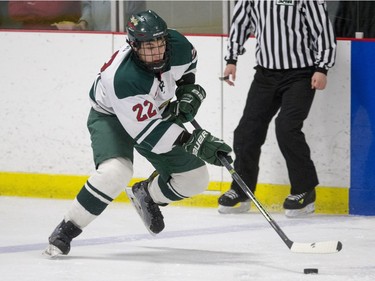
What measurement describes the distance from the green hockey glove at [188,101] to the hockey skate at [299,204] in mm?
1133

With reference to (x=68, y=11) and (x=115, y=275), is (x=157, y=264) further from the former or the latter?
(x=68, y=11)

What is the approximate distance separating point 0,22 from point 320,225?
2.23 metres

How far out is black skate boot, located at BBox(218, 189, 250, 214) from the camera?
5664mm

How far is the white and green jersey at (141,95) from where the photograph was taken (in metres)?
4.29

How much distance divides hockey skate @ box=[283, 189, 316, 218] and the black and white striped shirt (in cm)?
61

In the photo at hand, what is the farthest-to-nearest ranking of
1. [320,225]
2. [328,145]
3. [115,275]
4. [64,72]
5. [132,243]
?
1. [64,72]
2. [328,145]
3. [320,225]
4. [132,243]
5. [115,275]

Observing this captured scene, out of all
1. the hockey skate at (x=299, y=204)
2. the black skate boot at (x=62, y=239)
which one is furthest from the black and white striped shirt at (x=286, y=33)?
the black skate boot at (x=62, y=239)

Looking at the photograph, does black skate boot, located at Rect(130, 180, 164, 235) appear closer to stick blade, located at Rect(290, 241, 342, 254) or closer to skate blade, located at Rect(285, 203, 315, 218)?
stick blade, located at Rect(290, 241, 342, 254)

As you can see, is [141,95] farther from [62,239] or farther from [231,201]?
[231,201]

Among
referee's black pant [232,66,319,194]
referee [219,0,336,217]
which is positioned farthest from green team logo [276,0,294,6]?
referee's black pant [232,66,319,194]

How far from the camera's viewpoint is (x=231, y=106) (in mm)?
5871

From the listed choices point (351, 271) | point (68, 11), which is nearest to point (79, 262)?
point (351, 271)

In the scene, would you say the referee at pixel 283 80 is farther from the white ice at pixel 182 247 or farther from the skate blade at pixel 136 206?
the skate blade at pixel 136 206

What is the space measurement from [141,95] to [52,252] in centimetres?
69
